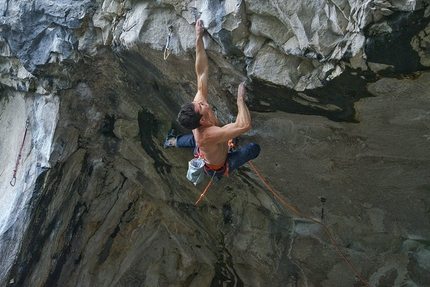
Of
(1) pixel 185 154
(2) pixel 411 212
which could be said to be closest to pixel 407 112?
(2) pixel 411 212

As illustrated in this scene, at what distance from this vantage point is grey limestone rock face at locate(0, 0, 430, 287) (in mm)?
3123

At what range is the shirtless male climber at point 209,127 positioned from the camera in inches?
136

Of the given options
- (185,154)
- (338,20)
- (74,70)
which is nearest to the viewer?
(338,20)

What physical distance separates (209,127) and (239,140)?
1091mm

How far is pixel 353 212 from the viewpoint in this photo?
4.87 meters

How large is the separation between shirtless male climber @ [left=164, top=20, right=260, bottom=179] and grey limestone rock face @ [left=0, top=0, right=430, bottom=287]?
5.7 inches

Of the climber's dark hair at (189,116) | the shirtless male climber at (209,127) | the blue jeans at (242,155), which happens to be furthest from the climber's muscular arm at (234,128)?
the blue jeans at (242,155)

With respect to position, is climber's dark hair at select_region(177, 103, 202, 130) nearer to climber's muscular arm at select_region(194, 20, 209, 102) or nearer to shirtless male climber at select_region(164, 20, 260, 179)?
shirtless male climber at select_region(164, 20, 260, 179)

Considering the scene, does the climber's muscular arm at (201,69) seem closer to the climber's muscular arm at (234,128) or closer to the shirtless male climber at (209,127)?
the shirtless male climber at (209,127)

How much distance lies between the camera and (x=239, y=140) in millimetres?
4637

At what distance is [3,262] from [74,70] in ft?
7.87

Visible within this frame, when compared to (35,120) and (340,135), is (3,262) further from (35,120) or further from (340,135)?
(340,135)

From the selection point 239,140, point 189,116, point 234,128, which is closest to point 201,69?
point 189,116

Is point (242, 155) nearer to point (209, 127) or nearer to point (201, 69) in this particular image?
point (209, 127)
